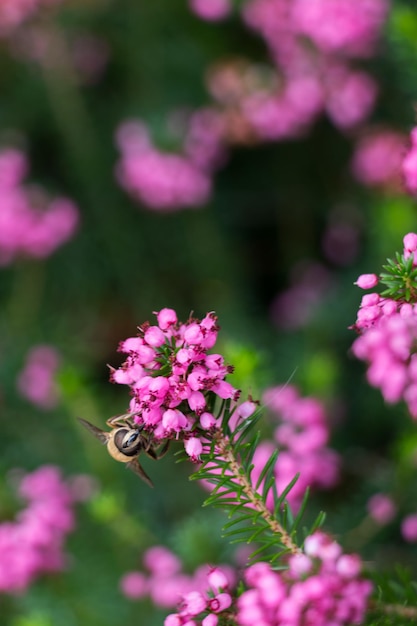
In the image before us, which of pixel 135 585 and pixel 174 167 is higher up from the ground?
pixel 174 167

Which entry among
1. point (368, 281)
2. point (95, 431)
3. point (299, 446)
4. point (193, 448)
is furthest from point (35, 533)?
point (368, 281)

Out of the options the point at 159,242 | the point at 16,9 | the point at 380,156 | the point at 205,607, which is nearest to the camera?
the point at 205,607

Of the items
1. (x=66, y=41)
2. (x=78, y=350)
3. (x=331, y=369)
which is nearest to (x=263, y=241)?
(x=78, y=350)

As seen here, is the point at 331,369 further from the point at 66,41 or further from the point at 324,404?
the point at 66,41

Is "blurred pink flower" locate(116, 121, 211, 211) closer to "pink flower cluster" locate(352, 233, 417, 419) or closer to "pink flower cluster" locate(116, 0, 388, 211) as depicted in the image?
"pink flower cluster" locate(116, 0, 388, 211)

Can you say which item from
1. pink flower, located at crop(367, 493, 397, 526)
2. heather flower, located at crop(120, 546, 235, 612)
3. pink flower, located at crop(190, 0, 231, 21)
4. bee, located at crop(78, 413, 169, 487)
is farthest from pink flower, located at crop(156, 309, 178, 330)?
pink flower, located at crop(190, 0, 231, 21)

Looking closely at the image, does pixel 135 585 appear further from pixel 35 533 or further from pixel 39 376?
pixel 39 376

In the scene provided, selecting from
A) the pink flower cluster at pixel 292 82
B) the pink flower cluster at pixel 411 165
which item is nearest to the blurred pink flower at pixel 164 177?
the pink flower cluster at pixel 292 82
